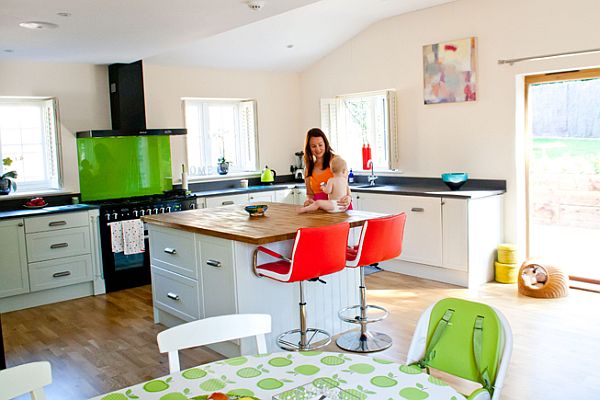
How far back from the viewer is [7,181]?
5.45 meters

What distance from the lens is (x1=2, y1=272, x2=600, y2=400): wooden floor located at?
3.40 meters

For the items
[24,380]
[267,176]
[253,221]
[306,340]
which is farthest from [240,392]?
[267,176]

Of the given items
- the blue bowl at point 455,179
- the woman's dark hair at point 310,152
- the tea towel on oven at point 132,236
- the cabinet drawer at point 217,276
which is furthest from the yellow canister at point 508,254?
the tea towel on oven at point 132,236

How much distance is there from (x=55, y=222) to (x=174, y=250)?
171cm

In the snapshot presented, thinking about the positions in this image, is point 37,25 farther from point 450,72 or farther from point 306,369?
point 450,72

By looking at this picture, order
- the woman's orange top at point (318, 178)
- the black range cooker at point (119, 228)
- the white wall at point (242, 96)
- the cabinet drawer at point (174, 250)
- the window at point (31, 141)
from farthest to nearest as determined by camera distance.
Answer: the white wall at point (242, 96) → the window at point (31, 141) → the black range cooker at point (119, 228) → the woman's orange top at point (318, 178) → the cabinet drawer at point (174, 250)

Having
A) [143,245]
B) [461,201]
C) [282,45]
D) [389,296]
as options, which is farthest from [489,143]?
[143,245]

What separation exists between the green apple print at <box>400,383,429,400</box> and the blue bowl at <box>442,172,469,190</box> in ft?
13.7

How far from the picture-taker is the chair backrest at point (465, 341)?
6.55 ft

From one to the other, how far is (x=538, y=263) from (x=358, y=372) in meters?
3.71

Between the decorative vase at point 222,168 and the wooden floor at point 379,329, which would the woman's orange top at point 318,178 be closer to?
the wooden floor at point 379,329

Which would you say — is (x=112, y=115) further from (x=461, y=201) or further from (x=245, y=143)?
(x=461, y=201)

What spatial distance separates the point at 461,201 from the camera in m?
5.20

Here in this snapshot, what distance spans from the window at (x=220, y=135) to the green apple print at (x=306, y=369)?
16.8ft
